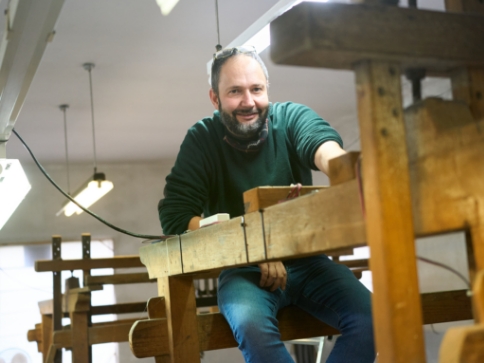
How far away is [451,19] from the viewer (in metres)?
0.84

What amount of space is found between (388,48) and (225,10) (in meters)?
3.36

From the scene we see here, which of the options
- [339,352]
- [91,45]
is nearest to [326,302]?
[339,352]

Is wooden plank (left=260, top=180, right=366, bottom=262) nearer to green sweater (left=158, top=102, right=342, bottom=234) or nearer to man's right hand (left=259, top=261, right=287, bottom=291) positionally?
man's right hand (left=259, top=261, right=287, bottom=291)

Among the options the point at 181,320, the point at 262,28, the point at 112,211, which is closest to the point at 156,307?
the point at 181,320

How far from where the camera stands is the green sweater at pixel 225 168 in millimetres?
1830

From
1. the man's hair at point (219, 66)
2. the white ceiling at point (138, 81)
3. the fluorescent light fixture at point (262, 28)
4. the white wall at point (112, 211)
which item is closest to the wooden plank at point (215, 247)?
the man's hair at point (219, 66)

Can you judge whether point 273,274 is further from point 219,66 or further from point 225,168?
point 219,66

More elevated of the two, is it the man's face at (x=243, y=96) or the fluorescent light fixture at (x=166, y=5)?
the fluorescent light fixture at (x=166, y=5)

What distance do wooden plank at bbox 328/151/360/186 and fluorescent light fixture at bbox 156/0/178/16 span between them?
3043 mm

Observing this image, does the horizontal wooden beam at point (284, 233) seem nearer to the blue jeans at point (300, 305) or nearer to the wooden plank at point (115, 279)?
the blue jeans at point (300, 305)

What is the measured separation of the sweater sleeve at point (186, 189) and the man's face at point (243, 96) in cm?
13

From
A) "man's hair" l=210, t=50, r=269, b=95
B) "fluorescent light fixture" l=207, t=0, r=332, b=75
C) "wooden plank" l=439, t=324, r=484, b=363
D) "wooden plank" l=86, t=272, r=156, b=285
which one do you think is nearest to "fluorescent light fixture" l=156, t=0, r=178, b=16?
"fluorescent light fixture" l=207, t=0, r=332, b=75

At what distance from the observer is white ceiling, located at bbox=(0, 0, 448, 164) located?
13.3ft

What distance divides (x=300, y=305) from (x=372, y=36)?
1.17 metres
